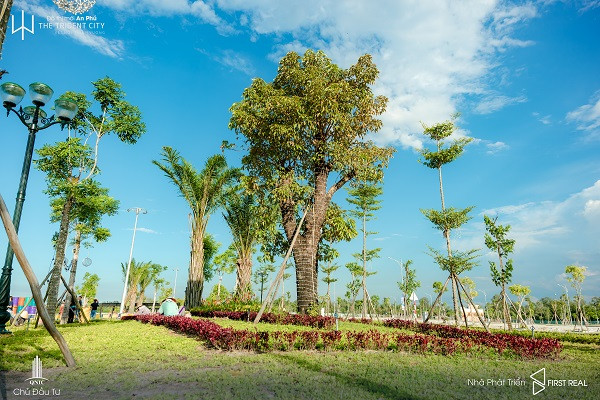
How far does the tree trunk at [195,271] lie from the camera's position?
20.5 m

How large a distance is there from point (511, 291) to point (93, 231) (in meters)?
35.2

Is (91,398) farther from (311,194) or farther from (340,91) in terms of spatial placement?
(340,91)

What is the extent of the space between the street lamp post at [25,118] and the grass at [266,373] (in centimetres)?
133

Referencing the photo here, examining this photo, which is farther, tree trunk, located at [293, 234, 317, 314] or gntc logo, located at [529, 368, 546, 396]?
tree trunk, located at [293, 234, 317, 314]

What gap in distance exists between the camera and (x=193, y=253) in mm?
20594

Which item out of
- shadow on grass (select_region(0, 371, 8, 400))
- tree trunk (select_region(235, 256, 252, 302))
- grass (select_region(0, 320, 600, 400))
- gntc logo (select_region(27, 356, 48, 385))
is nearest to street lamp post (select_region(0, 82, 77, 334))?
grass (select_region(0, 320, 600, 400))

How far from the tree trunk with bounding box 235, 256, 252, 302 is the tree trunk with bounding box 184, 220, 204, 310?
2.43 meters

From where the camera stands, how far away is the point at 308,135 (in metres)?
17.7

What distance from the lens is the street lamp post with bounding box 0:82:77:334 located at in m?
7.35

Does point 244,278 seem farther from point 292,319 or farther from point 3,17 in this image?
point 3,17

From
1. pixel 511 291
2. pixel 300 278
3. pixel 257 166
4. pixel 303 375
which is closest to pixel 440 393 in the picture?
pixel 303 375

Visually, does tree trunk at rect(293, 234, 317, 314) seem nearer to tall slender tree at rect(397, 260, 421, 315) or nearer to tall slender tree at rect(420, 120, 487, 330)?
tall slender tree at rect(420, 120, 487, 330)

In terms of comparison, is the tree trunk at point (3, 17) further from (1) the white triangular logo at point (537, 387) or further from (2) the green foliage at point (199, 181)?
(2) the green foliage at point (199, 181)

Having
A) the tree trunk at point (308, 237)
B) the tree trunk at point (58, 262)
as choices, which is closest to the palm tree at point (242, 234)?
the tree trunk at point (308, 237)
